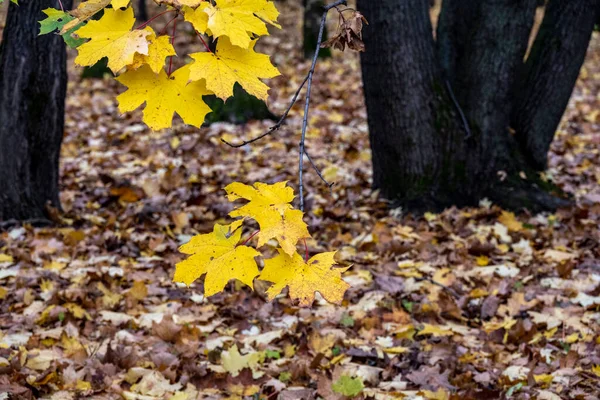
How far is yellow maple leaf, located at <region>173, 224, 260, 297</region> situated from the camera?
1479mm

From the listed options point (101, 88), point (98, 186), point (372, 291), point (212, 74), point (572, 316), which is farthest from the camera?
point (101, 88)

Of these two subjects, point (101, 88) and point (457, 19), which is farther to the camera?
point (101, 88)

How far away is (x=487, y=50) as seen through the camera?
480cm

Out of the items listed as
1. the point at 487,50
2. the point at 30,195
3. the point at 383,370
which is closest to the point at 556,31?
the point at 487,50

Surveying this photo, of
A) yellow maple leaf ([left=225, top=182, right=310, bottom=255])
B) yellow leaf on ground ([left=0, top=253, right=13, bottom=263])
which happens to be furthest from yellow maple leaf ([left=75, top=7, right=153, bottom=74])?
yellow leaf on ground ([left=0, top=253, right=13, bottom=263])

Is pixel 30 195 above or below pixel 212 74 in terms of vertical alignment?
below

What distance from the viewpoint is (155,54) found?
1502mm

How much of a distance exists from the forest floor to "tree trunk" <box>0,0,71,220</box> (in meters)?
0.24

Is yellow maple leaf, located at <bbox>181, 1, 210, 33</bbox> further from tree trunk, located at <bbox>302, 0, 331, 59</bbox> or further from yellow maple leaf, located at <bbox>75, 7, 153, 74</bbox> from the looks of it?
tree trunk, located at <bbox>302, 0, 331, 59</bbox>

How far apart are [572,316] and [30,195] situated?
11.6 feet

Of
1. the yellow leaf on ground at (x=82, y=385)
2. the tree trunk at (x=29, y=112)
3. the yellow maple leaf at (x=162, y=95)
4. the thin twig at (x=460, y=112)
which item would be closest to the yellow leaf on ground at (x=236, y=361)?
the yellow leaf on ground at (x=82, y=385)

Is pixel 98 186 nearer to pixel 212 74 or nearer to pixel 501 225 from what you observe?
pixel 501 225

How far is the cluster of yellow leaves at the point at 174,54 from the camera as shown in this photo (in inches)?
57.8

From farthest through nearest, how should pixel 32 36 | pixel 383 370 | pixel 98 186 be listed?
pixel 98 186 → pixel 32 36 → pixel 383 370
